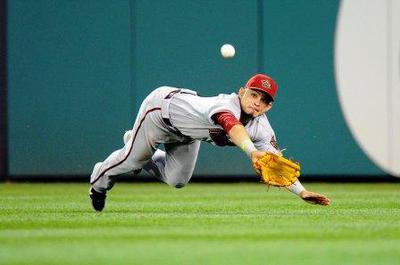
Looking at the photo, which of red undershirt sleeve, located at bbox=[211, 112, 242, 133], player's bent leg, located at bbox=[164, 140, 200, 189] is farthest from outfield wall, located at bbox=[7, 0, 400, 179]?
red undershirt sleeve, located at bbox=[211, 112, 242, 133]

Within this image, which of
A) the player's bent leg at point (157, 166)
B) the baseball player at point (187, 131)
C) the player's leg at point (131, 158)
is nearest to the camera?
the baseball player at point (187, 131)

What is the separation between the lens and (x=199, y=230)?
19.2ft

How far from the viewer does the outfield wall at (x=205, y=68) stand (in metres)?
12.4

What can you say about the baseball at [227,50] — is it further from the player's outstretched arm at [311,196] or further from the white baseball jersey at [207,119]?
the player's outstretched arm at [311,196]

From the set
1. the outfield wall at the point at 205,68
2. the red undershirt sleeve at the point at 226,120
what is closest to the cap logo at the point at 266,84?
the red undershirt sleeve at the point at 226,120

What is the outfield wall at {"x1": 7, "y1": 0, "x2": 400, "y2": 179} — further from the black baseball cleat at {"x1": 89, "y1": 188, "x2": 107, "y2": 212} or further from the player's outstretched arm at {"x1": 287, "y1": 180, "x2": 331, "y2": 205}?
the player's outstretched arm at {"x1": 287, "y1": 180, "x2": 331, "y2": 205}

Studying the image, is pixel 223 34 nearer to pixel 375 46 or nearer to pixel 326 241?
pixel 375 46

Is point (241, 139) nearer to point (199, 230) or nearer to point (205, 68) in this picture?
point (199, 230)

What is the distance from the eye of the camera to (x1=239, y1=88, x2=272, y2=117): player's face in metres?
6.67

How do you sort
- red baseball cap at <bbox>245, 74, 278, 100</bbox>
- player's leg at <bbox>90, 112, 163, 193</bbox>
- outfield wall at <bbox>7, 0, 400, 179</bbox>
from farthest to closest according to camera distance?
outfield wall at <bbox>7, 0, 400, 179</bbox> < player's leg at <bbox>90, 112, 163, 193</bbox> < red baseball cap at <bbox>245, 74, 278, 100</bbox>

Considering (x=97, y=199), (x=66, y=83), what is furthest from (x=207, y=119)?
(x=66, y=83)

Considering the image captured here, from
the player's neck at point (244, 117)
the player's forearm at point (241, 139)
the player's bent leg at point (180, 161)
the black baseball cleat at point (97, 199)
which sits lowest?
the black baseball cleat at point (97, 199)

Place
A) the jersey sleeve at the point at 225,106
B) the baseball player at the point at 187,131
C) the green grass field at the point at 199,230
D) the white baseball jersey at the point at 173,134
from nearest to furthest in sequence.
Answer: the green grass field at the point at 199,230
the jersey sleeve at the point at 225,106
the baseball player at the point at 187,131
the white baseball jersey at the point at 173,134

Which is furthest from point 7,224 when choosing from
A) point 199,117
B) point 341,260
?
point 341,260
